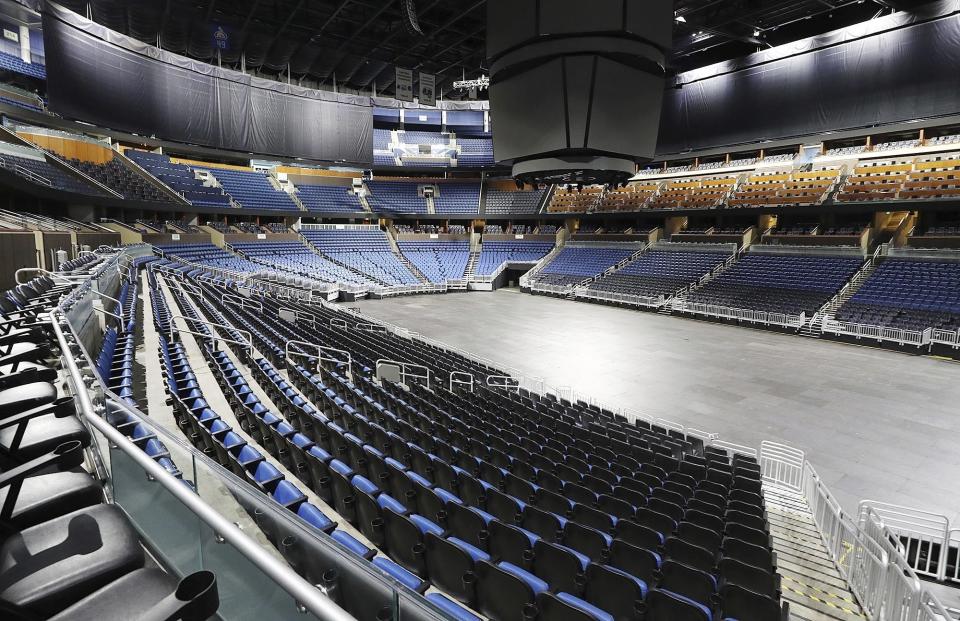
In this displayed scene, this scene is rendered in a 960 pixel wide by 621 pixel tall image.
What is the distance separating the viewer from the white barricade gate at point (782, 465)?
27.0 ft

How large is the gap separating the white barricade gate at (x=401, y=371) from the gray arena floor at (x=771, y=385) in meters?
4.05

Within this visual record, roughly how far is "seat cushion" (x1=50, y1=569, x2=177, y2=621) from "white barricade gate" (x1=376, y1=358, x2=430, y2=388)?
877 cm

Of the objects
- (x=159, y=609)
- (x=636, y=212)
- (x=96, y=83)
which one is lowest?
(x=159, y=609)

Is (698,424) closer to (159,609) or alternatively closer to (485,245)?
(159,609)

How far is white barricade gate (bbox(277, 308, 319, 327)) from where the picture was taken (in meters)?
14.8

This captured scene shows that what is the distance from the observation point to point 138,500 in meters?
2.29

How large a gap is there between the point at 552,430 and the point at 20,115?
3414 cm

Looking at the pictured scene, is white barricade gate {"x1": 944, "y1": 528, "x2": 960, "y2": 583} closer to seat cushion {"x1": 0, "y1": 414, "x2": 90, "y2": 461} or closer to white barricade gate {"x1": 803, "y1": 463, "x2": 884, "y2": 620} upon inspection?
white barricade gate {"x1": 803, "y1": 463, "x2": 884, "y2": 620}

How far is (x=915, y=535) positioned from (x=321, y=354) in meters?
11.8

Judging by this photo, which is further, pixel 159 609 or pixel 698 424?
pixel 698 424

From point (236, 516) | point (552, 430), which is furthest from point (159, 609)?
point (552, 430)

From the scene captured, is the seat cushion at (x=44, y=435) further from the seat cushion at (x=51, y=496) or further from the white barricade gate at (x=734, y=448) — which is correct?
the white barricade gate at (x=734, y=448)

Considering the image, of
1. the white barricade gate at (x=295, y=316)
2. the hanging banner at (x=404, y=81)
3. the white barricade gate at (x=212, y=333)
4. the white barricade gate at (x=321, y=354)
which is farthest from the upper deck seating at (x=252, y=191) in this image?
the white barricade gate at (x=321, y=354)

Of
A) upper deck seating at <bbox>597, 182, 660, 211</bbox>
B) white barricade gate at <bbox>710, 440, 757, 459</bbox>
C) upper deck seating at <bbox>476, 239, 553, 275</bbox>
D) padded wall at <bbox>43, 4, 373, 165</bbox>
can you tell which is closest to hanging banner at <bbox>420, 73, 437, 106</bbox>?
upper deck seating at <bbox>476, 239, 553, 275</bbox>
